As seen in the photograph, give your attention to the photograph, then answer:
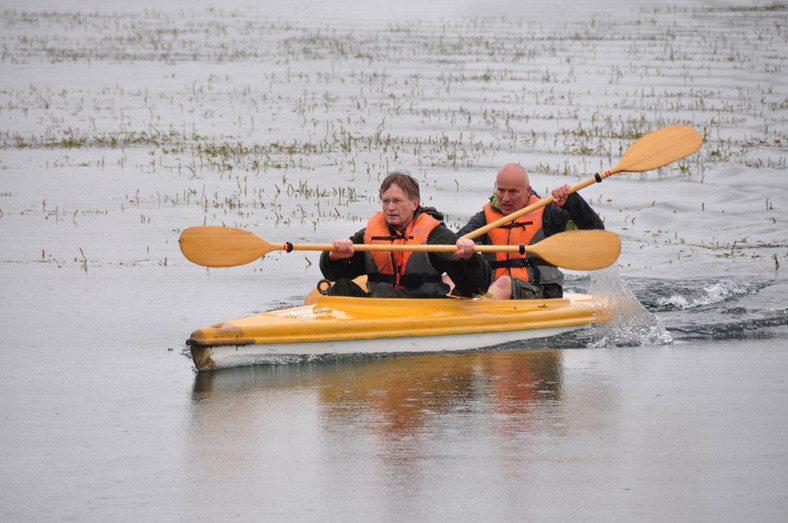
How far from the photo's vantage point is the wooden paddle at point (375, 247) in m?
6.72

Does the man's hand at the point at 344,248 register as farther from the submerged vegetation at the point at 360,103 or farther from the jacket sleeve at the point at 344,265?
the submerged vegetation at the point at 360,103

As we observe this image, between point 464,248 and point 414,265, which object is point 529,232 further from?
point 464,248

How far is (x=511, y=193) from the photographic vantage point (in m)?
7.55

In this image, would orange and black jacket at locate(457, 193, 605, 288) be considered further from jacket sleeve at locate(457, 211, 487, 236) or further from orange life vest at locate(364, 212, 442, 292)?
orange life vest at locate(364, 212, 442, 292)

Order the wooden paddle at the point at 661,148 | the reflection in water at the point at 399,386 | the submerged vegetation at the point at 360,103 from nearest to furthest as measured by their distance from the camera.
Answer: the reflection in water at the point at 399,386
the wooden paddle at the point at 661,148
the submerged vegetation at the point at 360,103

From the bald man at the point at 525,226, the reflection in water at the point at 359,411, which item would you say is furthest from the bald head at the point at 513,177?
the reflection in water at the point at 359,411

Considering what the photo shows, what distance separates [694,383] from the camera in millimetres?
5965

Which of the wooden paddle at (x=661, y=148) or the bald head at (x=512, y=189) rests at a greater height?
the wooden paddle at (x=661, y=148)

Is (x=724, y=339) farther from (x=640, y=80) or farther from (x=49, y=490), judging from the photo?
(x=640, y=80)

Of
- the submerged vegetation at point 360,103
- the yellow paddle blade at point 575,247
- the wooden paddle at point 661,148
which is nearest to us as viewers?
the yellow paddle blade at point 575,247

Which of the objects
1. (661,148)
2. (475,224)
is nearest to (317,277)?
(475,224)

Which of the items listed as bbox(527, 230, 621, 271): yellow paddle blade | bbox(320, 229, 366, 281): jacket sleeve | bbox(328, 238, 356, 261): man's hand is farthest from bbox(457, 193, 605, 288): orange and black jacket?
bbox(328, 238, 356, 261): man's hand

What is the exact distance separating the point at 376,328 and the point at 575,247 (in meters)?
1.44

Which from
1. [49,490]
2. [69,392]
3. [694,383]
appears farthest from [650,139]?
[49,490]
